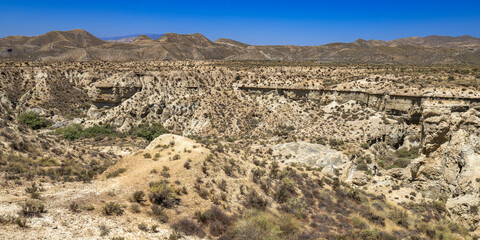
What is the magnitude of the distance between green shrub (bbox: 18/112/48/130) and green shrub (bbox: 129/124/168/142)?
12625 millimetres

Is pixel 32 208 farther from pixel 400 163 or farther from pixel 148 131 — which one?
pixel 400 163

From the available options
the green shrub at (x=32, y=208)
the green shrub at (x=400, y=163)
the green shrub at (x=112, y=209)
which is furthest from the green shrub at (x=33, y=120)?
the green shrub at (x=400, y=163)

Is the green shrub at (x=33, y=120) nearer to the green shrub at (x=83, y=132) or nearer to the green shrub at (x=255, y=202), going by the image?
the green shrub at (x=83, y=132)

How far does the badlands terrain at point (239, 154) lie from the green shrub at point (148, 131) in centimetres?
26

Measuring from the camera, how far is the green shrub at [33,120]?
38594 mm

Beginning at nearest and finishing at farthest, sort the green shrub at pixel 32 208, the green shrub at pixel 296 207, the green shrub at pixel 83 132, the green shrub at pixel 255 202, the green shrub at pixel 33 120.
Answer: the green shrub at pixel 32 208 → the green shrub at pixel 255 202 → the green shrub at pixel 296 207 → the green shrub at pixel 83 132 → the green shrub at pixel 33 120

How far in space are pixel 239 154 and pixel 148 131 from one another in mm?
23129

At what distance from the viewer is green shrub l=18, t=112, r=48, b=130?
38.6m

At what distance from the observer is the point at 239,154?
1938cm

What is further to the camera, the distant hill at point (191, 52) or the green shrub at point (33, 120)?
the distant hill at point (191, 52)

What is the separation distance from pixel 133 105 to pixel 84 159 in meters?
24.3

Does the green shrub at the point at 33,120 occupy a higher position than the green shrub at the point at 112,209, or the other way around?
the green shrub at the point at 112,209

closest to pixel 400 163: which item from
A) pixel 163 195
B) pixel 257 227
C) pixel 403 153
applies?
pixel 403 153

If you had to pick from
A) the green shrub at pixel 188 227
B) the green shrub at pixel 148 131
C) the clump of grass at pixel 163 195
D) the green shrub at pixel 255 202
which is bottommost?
the green shrub at pixel 148 131
